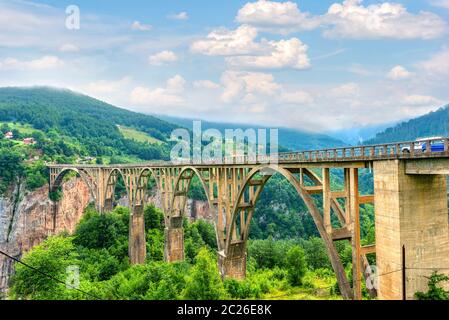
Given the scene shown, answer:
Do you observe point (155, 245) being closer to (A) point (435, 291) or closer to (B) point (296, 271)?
(B) point (296, 271)

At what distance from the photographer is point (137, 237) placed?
2005 inches

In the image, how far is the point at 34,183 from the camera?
70.1m

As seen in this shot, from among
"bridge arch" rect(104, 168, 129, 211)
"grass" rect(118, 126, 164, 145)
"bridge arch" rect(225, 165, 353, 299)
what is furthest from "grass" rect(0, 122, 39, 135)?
"bridge arch" rect(225, 165, 353, 299)

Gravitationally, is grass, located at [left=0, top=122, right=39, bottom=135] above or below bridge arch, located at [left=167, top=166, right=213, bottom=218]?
above

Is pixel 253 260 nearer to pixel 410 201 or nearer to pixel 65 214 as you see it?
pixel 410 201

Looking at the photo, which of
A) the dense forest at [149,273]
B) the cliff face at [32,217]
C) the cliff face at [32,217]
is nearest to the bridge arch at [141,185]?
the dense forest at [149,273]

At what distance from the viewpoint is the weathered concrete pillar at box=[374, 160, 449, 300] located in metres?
14.4

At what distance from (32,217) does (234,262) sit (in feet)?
165

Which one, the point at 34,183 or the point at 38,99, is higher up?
the point at 38,99

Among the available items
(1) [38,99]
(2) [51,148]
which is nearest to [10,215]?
(2) [51,148]

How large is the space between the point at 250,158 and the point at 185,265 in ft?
56.4

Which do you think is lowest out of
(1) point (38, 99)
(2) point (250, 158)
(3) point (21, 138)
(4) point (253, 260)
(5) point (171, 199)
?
(4) point (253, 260)

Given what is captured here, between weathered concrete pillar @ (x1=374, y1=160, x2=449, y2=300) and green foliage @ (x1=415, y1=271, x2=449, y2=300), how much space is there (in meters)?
0.22

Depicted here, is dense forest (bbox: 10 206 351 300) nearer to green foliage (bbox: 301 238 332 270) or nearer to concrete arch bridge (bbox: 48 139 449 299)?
green foliage (bbox: 301 238 332 270)
